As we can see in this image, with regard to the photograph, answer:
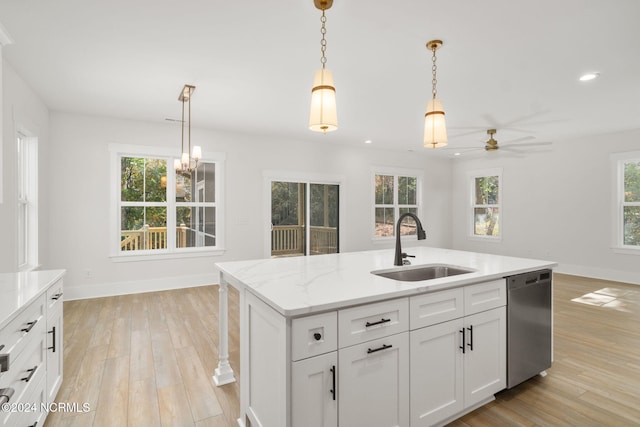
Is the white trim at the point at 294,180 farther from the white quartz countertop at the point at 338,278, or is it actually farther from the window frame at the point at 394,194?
the white quartz countertop at the point at 338,278

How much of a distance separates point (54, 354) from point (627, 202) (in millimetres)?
7876

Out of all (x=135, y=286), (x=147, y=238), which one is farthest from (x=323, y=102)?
(x=135, y=286)

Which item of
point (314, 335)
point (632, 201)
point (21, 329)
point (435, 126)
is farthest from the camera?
point (632, 201)

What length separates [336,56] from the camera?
295cm

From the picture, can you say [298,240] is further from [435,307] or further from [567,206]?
[567,206]

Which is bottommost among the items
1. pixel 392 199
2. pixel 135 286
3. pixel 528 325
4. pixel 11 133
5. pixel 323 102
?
pixel 135 286

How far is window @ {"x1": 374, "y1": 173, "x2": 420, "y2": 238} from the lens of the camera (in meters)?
7.48

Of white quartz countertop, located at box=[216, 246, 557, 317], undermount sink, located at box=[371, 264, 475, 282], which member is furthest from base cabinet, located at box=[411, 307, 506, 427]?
undermount sink, located at box=[371, 264, 475, 282]

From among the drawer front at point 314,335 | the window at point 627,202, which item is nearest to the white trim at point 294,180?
the drawer front at point 314,335

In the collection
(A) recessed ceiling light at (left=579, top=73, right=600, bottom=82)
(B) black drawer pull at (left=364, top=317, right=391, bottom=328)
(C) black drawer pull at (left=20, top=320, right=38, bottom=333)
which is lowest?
(C) black drawer pull at (left=20, top=320, right=38, bottom=333)

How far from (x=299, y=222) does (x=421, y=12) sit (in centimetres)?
456

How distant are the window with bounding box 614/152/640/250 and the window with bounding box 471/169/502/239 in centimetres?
208

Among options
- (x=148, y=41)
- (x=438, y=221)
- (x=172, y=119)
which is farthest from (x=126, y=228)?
(x=438, y=221)

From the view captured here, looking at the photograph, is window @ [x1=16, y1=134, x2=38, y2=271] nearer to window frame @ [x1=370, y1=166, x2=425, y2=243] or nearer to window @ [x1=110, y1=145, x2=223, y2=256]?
window @ [x1=110, y1=145, x2=223, y2=256]
